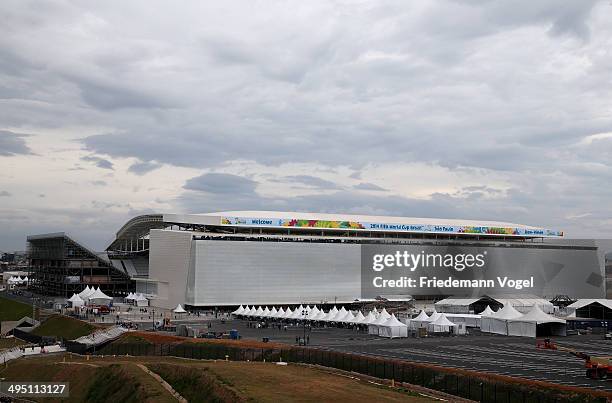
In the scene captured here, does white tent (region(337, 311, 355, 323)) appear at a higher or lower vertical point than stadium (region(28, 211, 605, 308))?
lower

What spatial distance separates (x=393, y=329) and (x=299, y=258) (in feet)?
175

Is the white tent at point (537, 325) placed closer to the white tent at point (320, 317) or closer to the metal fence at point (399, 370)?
the white tent at point (320, 317)

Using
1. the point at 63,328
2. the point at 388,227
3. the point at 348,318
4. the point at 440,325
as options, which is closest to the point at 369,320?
the point at 348,318

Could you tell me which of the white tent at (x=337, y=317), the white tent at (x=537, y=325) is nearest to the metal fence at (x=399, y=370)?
the white tent at (x=337, y=317)

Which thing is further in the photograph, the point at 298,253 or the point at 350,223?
the point at 350,223

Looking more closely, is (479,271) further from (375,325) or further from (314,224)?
(375,325)

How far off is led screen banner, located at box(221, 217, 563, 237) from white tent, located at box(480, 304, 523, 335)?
180ft

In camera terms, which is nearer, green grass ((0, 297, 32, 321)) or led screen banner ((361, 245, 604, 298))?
green grass ((0, 297, 32, 321))

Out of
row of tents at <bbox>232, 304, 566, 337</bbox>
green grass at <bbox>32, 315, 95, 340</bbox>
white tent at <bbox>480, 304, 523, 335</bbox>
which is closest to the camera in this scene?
row of tents at <bbox>232, 304, 566, 337</bbox>

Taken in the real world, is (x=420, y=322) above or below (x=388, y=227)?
below

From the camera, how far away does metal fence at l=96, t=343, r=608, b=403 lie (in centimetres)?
4159

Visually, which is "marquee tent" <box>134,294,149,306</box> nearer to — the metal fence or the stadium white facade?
the stadium white facade

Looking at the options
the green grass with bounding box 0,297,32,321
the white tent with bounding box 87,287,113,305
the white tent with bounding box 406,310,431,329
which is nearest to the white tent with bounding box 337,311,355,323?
the white tent with bounding box 406,310,431,329

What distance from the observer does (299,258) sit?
5266 inches
